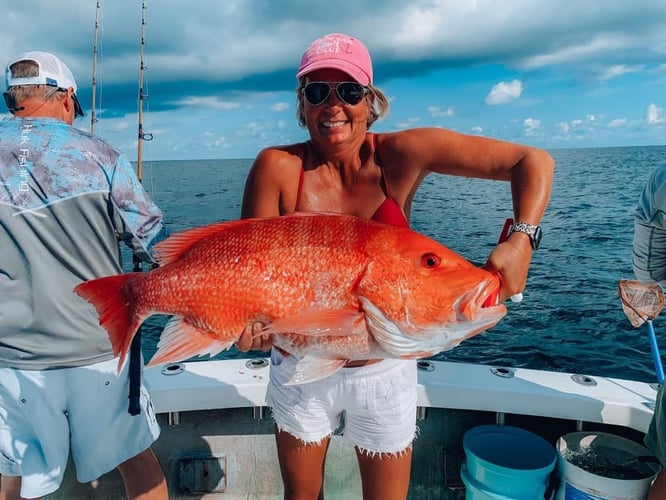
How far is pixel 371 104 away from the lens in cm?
211

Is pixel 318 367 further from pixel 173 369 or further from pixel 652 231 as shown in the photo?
pixel 173 369

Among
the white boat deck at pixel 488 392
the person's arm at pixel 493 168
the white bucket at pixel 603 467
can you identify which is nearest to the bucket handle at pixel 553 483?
the white bucket at pixel 603 467

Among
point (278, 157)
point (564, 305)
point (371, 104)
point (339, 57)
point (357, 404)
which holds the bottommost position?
point (564, 305)

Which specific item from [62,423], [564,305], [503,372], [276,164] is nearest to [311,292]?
[276,164]

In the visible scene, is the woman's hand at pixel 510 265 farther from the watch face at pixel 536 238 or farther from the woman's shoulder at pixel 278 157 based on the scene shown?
the woman's shoulder at pixel 278 157

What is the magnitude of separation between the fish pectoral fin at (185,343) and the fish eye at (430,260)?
66 centimetres

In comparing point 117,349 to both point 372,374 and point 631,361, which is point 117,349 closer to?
point 372,374

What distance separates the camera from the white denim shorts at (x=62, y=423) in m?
2.18

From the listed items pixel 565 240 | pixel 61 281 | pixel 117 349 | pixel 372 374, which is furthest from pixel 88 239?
pixel 565 240

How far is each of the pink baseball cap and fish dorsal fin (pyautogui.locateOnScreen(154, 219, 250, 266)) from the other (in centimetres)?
65

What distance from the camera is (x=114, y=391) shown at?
2301 millimetres

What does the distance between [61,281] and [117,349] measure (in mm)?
625

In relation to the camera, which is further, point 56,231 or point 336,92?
point 56,231

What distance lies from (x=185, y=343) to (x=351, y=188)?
0.89 metres
